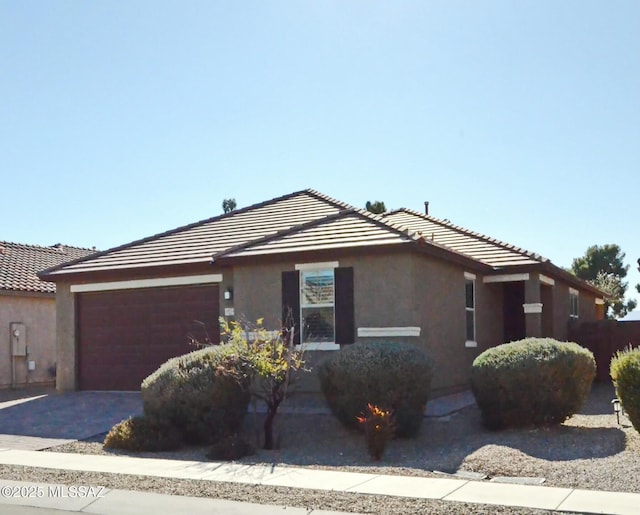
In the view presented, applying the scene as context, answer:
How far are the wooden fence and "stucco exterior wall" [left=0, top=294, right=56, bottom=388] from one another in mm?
16535

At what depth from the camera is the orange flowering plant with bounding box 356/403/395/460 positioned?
39.3 feet

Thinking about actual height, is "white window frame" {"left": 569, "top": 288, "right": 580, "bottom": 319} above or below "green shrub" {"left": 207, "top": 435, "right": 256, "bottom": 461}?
above

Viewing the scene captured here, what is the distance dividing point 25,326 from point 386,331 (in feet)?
46.4

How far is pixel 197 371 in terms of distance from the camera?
13.6 m

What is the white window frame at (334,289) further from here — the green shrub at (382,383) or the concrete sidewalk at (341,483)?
the concrete sidewalk at (341,483)

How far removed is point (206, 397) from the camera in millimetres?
13312

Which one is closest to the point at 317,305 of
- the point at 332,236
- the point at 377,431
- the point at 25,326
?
the point at 332,236

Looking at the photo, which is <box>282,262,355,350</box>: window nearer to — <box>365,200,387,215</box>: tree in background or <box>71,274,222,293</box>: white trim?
<box>71,274,222,293</box>: white trim

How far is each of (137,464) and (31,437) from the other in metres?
4.00

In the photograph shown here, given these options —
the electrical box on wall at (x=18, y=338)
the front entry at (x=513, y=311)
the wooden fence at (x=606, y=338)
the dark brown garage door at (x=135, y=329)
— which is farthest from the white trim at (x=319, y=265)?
the electrical box on wall at (x=18, y=338)

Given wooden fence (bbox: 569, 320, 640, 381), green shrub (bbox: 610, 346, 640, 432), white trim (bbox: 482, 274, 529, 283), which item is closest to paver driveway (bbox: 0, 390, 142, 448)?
white trim (bbox: 482, 274, 529, 283)

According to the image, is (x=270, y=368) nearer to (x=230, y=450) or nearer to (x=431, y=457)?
(x=230, y=450)

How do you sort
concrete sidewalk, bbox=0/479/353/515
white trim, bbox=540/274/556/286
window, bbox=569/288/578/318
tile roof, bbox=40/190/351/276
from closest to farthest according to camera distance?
concrete sidewalk, bbox=0/479/353/515, tile roof, bbox=40/190/351/276, white trim, bbox=540/274/556/286, window, bbox=569/288/578/318

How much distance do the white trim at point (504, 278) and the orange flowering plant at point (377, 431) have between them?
27.7 ft
